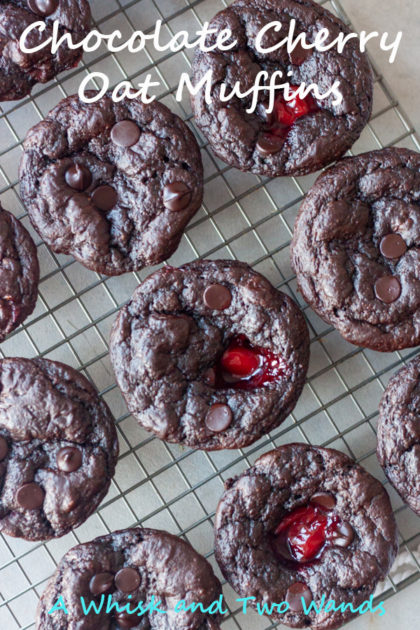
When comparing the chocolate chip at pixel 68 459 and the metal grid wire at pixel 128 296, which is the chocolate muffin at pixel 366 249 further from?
the chocolate chip at pixel 68 459

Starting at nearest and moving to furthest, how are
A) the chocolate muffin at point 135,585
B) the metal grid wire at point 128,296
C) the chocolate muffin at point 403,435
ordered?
1. the chocolate muffin at point 135,585
2. the chocolate muffin at point 403,435
3. the metal grid wire at point 128,296

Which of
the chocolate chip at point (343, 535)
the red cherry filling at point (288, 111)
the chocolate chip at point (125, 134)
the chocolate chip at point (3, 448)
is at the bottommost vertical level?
the chocolate chip at point (343, 535)

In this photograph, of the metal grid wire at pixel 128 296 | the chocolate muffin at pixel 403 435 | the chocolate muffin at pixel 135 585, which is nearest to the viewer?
the chocolate muffin at pixel 135 585

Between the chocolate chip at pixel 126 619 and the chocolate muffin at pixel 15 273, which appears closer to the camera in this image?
the chocolate chip at pixel 126 619

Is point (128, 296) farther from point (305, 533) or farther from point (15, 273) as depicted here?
point (305, 533)

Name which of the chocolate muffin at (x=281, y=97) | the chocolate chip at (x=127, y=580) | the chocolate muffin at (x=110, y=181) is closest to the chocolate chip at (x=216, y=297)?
the chocolate muffin at (x=110, y=181)

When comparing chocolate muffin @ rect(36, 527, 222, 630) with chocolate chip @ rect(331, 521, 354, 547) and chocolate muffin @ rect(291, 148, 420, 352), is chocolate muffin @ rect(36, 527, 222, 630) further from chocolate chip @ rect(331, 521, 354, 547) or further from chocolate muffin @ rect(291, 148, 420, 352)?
chocolate muffin @ rect(291, 148, 420, 352)
